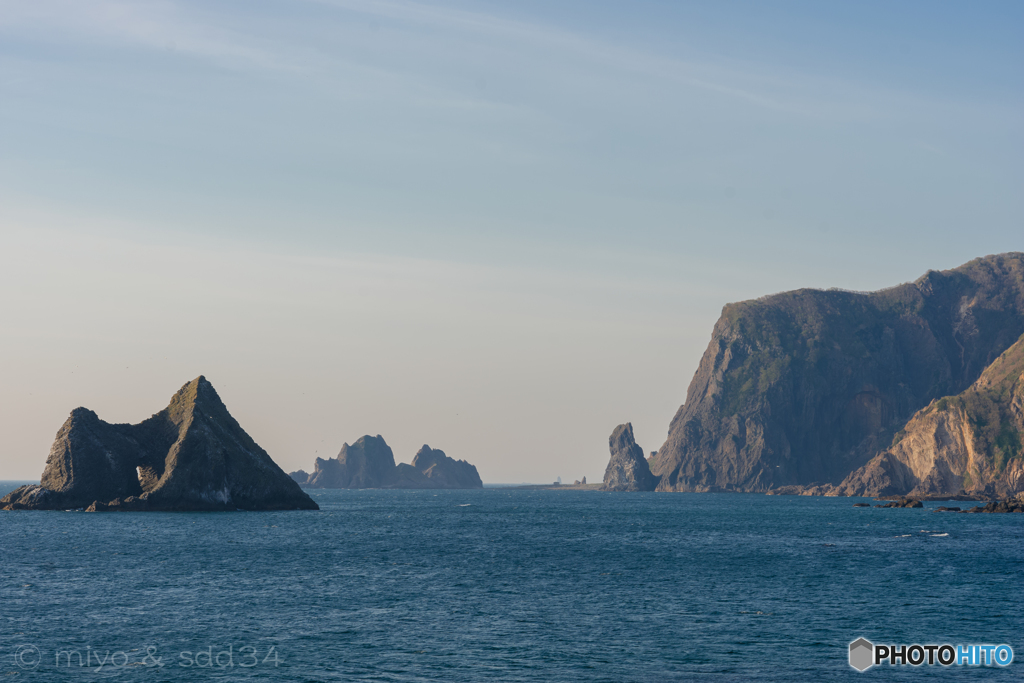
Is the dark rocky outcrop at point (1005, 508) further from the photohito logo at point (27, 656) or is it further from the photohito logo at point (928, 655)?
the photohito logo at point (27, 656)

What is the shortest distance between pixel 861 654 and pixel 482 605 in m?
26.8

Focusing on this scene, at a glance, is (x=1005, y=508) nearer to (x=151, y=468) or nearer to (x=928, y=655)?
(x=928, y=655)

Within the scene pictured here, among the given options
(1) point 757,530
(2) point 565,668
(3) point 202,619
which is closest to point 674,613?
(2) point 565,668

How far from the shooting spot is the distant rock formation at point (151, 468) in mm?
150875

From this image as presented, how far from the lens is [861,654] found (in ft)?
157

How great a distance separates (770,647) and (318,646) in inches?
1041

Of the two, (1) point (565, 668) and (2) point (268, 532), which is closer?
(1) point (565, 668)

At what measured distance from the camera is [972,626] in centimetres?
5691

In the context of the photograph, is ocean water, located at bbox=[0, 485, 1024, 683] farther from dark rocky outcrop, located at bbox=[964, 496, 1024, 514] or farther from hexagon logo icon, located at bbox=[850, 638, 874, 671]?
dark rocky outcrop, located at bbox=[964, 496, 1024, 514]

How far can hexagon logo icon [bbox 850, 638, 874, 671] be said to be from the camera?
1809 inches

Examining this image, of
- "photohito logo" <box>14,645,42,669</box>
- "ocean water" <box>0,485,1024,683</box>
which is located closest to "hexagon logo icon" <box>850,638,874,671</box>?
"ocean water" <box>0,485,1024,683</box>

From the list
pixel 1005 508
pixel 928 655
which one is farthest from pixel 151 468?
pixel 1005 508

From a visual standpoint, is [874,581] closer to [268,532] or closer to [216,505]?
Result: [268,532]

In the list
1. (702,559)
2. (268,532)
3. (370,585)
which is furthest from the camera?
(268,532)
